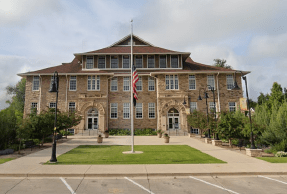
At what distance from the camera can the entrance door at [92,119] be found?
2940 cm

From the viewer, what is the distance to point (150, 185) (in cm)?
707

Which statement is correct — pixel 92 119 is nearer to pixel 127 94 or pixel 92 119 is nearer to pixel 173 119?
pixel 127 94

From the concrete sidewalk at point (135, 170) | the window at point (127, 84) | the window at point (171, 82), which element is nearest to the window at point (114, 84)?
the window at point (127, 84)

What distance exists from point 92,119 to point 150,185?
23.8 meters

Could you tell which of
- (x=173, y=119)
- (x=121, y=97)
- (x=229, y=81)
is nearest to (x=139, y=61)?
(x=121, y=97)

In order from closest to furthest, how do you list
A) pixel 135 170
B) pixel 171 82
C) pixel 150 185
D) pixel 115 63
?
pixel 150 185 < pixel 135 170 < pixel 171 82 < pixel 115 63

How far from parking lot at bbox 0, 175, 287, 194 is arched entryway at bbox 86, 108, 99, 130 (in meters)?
21.6

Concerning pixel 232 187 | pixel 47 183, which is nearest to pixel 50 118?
pixel 47 183

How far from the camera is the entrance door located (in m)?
29.4

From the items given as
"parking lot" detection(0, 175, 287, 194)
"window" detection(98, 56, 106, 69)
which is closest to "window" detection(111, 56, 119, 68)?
"window" detection(98, 56, 106, 69)

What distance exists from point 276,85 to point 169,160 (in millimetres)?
27430

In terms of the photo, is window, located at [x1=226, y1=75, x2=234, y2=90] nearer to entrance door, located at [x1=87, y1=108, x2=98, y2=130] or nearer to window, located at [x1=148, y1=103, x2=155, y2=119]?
window, located at [x1=148, y1=103, x2=155, y2=119]

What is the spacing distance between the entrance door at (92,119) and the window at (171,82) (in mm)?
11820

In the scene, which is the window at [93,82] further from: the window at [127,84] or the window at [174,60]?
the window at [174,60]
